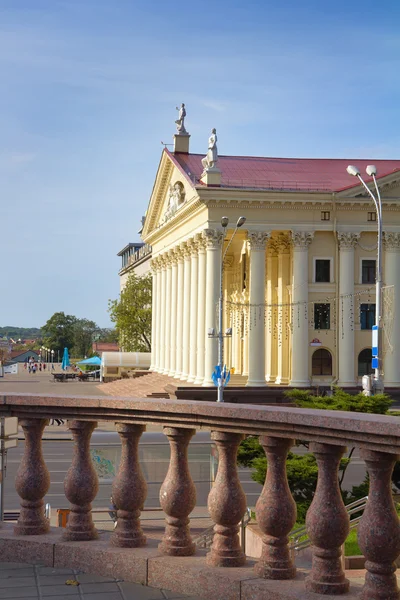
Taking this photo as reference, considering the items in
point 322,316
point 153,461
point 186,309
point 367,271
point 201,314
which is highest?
point 367,271

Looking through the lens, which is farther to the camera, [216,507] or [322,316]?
[322,316]

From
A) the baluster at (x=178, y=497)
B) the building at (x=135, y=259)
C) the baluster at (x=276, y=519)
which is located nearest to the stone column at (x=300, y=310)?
the baluster at (x=178, y=497)

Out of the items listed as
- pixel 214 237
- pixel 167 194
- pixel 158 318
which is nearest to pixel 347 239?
pixel 214 237

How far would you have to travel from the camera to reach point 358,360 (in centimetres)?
5778

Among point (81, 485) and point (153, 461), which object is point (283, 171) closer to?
point (153, 461)

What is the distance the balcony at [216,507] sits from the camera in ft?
15.3

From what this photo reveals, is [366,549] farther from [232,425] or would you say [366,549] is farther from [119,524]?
[119,524]

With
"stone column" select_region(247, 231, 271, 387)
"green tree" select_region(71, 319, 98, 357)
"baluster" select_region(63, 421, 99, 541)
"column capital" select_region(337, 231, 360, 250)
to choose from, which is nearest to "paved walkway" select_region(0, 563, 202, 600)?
"baluster" select_region(63, 421, 99, 541)

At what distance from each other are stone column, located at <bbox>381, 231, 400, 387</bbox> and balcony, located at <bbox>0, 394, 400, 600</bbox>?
51951 millimetres

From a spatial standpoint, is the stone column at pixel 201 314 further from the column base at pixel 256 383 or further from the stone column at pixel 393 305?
the stone column at pixel 393 305

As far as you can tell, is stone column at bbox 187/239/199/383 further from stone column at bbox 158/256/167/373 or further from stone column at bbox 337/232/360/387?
stone column at bbox 158/256/167/373

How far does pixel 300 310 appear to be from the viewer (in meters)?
57.6

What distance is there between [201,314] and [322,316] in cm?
778

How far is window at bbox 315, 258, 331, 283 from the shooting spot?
58062mm
